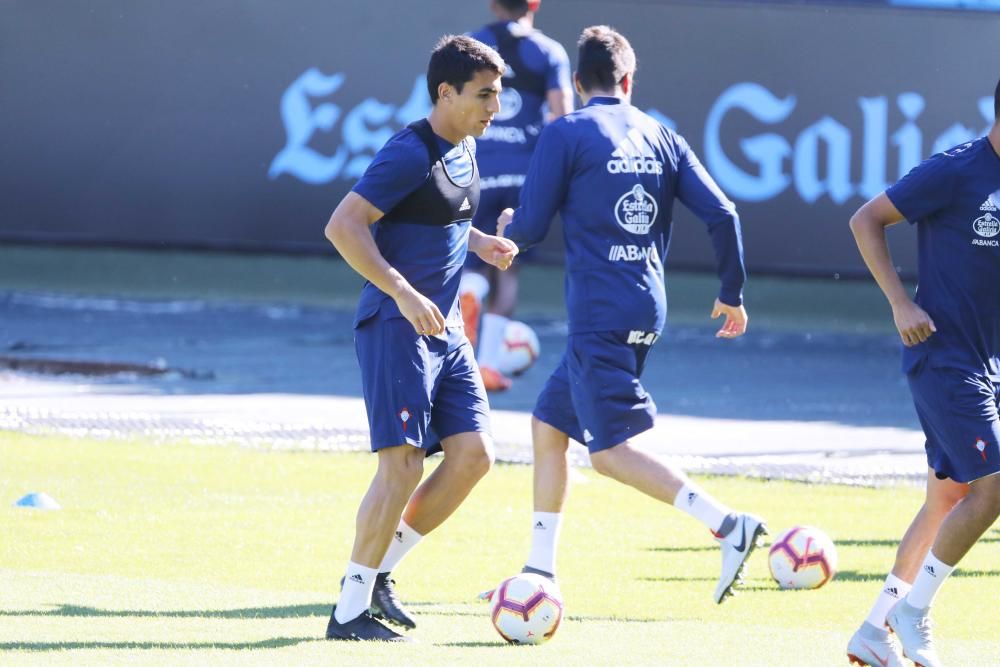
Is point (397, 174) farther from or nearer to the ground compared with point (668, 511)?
farther from the ground

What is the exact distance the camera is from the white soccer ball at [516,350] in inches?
515

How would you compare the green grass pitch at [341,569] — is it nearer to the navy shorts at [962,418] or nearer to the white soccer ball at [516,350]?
the navy shorts at [962,418]

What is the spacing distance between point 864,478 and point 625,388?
3.54 m

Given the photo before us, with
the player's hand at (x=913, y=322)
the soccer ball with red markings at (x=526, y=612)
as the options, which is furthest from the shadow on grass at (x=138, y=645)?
the player's hand at (x=913, y=322)

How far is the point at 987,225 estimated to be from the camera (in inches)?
248

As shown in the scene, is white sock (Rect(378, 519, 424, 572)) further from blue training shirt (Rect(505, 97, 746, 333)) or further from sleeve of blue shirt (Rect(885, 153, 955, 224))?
sleeve of blue shirt (Rect(885, 153, 955, 224))

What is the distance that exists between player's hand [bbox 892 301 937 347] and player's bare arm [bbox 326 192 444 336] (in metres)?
1.47

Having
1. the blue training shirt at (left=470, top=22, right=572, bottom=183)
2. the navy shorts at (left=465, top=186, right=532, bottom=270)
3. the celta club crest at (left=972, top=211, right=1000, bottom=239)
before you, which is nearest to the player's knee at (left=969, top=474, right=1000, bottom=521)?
the celta club crest at (left=972, top=211, right=1000, bottom=239)

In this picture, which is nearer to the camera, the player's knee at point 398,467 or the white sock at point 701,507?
the player's knee at point 398,467

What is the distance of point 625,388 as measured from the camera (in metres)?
7.38

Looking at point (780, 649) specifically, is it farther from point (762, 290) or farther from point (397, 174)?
point (762, 290)

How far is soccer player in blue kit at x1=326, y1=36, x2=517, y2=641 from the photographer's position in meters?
6.55

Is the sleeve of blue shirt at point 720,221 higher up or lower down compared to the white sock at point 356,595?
higher up

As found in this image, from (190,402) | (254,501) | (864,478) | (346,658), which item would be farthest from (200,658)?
(190,402)
